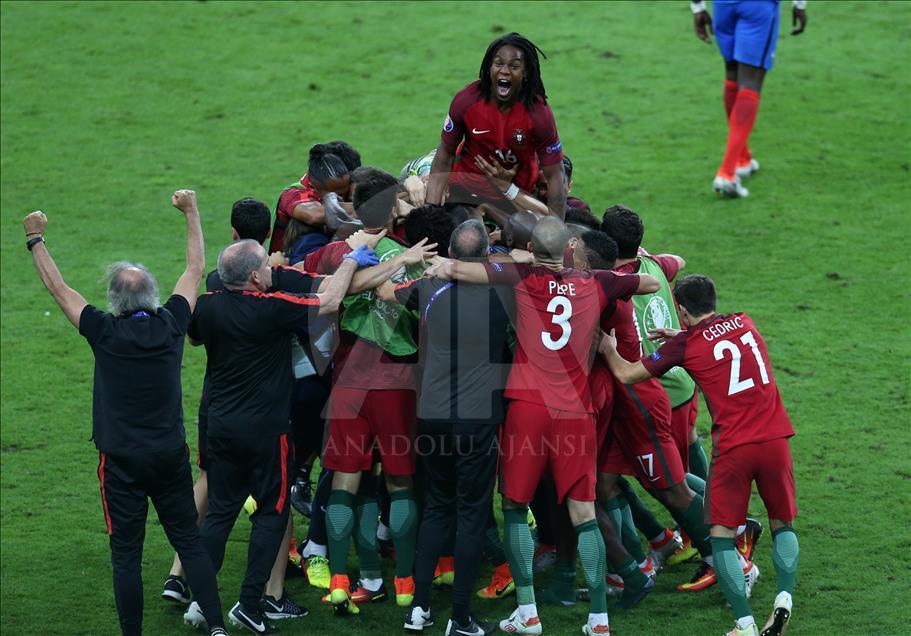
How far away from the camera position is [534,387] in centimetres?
579

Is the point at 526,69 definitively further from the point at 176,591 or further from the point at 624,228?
the point at 176,591

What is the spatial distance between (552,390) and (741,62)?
6199 millimetres

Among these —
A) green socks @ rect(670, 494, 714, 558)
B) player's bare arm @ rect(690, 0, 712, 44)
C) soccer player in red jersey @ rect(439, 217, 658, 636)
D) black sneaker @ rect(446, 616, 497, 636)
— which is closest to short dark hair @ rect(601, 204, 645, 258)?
soccer player in red jersey @ rect(439, 217, 658, 636)

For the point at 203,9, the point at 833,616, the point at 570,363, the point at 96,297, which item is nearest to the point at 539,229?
the point at 570,363

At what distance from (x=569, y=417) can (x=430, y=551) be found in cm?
94

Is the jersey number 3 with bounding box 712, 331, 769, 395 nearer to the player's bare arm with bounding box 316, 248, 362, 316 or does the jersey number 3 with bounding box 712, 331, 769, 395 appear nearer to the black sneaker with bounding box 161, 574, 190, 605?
the player's bare arm with bounding box 316, 248, 362, 316

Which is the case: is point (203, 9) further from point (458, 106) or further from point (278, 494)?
point (278, 494)

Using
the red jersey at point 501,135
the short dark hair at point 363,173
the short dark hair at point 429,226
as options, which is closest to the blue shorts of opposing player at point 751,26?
the red jersey at point 501,135

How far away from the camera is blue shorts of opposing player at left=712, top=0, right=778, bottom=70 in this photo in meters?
10.8

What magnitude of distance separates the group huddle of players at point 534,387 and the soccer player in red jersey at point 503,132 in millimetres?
11

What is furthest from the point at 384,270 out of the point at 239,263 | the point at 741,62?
the point at 741,62

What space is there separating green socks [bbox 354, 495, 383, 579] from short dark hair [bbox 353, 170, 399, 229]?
55.8 inches

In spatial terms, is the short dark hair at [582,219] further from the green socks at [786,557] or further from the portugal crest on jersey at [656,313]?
the green socks at [786,557]

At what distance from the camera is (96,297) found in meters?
10.0
